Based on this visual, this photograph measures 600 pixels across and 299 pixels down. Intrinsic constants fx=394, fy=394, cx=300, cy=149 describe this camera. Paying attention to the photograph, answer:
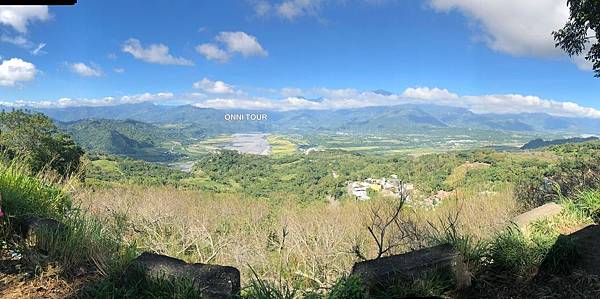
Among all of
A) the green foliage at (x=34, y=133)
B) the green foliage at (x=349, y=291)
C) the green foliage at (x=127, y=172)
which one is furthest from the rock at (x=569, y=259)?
the green foliage at (x=127, y=172)

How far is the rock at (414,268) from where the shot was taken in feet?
7.97

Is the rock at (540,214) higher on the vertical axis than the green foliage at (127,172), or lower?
higher

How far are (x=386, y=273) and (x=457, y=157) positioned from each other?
5558cm

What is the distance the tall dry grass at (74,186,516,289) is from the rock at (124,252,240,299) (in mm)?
3035

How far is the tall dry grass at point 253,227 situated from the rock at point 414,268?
2852mm

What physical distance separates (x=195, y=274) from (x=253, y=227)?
53.9 feet

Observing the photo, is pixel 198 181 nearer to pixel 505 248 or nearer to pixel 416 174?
pixel 416 174

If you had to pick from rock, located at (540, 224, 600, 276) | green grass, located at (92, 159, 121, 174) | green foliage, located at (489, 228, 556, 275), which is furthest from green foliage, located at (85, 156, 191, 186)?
rock, located at (540, 224, 600, 276)

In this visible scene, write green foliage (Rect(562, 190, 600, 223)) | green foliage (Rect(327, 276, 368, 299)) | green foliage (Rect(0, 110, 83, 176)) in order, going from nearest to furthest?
green foliage (Rect(327, 276, 368, 299))
green foliage (Rect(562, 190, 600, 223))
green foliage (Rect(0, 110, 83, 176))

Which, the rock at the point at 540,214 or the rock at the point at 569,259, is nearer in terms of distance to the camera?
the rock at the point at 569,259

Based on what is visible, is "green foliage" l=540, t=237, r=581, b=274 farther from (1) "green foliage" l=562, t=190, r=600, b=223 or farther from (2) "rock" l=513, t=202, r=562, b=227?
(1) "green foliage" l=562, t=190, r=600, b=223

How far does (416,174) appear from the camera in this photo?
47.2 metres

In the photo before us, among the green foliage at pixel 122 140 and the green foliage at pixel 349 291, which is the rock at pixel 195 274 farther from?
the green foliage at pixel 122 140

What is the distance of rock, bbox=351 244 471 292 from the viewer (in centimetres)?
243
